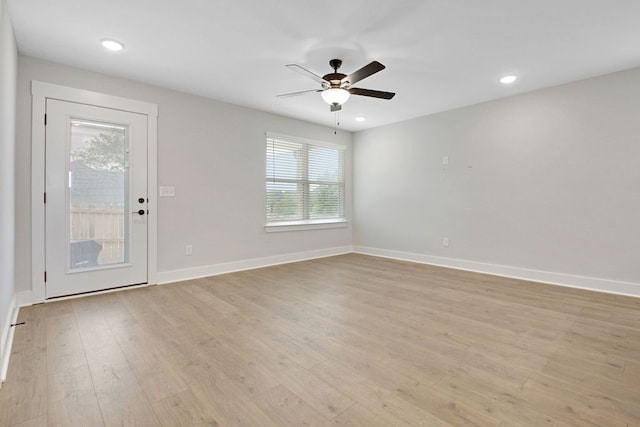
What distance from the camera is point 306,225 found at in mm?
5480

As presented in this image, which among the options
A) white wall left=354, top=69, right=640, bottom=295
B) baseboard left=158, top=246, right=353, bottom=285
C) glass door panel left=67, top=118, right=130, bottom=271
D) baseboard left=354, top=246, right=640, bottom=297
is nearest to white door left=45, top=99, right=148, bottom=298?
glass door panel left=67, top=118, right=130, bottom=271

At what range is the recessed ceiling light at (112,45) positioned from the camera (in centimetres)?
276

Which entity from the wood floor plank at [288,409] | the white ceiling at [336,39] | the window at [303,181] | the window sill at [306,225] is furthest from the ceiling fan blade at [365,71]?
the window sill at [306,225]

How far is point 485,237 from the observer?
4477mm

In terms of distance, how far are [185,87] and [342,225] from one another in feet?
12.2

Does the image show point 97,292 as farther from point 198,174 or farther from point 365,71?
point 365,71

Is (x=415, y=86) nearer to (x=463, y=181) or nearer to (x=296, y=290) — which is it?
(x=463, y=181)

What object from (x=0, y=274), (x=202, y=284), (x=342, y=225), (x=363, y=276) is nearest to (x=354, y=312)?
(x=363, y=276)

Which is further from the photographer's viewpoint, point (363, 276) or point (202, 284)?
point (363, 276)

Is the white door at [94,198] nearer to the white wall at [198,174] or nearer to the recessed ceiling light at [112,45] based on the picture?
the white wall at [198,174]

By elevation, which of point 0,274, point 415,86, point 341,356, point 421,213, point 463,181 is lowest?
point 341,356

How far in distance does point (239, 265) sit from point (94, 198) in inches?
80.5

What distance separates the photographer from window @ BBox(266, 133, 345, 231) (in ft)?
16.8

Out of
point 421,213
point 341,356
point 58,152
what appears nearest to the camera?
point 341,356
